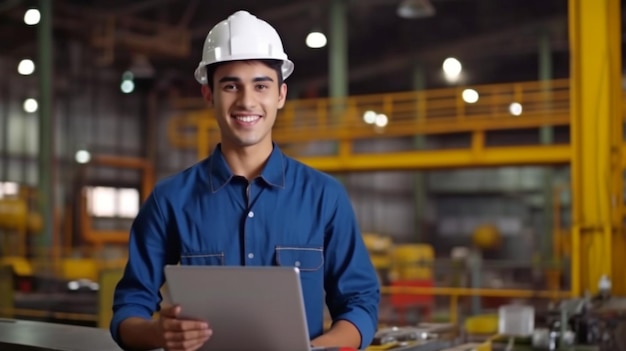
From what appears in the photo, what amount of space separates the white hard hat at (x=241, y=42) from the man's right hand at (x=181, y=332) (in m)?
0.73

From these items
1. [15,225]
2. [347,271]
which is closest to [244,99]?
[347,271]

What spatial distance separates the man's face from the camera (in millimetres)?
2291

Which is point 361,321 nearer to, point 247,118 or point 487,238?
point 247,118

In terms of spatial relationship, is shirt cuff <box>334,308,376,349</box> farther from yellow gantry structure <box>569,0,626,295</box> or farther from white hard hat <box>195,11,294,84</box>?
yellow gantry structure <box>569,0,626,295</box>

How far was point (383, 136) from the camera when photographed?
17000 millimetres

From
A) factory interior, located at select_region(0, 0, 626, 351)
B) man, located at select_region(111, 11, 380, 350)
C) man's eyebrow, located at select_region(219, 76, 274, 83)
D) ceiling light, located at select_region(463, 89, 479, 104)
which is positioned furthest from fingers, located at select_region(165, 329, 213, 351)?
ceiling light, located at select_region(463, 89, 479, 104)

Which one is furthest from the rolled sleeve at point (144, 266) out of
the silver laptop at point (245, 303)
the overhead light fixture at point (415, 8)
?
the overhead light fixture at point (415, 8)

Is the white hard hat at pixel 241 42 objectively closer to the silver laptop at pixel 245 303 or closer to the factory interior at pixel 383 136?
the silver laptop at pixel 245 303

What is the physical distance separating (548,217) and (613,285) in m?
17.4

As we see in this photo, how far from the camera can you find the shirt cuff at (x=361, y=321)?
231cm

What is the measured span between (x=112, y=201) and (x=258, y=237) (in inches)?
985

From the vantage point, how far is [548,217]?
985 inches

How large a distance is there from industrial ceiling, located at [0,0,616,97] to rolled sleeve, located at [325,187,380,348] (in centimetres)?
1776

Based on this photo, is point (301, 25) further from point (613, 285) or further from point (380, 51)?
point (613, 285)
